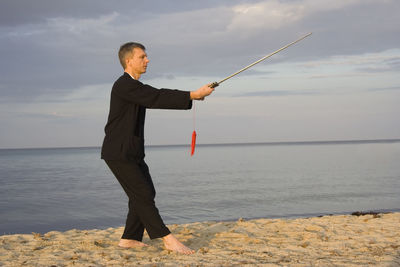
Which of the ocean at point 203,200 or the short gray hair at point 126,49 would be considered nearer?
the short gray hair at point 126,49

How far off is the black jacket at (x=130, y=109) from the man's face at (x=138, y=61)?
0.31 feet

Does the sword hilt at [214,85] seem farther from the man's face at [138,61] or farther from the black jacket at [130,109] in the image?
the man's face at [138,61]

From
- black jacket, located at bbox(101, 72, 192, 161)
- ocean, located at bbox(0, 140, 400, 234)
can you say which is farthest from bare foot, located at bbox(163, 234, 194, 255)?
ocean, located at bbox(0, 140, 400, 234)

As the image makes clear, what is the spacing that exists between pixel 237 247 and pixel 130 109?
1.77 m

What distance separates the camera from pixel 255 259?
4.01 metres

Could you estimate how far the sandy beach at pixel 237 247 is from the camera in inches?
157

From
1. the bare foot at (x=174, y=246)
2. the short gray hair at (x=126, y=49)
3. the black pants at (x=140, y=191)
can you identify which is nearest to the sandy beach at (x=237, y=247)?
the bare foot at (x=174, y=246)

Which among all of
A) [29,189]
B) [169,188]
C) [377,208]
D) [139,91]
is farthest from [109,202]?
[139,91]

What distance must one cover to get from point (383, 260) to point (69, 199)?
35.0 ft

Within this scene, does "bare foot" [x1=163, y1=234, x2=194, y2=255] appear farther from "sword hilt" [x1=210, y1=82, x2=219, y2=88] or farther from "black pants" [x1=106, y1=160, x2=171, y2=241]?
"sword hilt" [x1=210, y1=82, x2=219, y2=88]

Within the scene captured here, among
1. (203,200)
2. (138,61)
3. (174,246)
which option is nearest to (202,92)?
(138,61)

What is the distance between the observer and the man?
402 cm

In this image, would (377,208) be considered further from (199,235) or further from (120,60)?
(120,60)

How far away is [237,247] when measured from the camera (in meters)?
4.58
